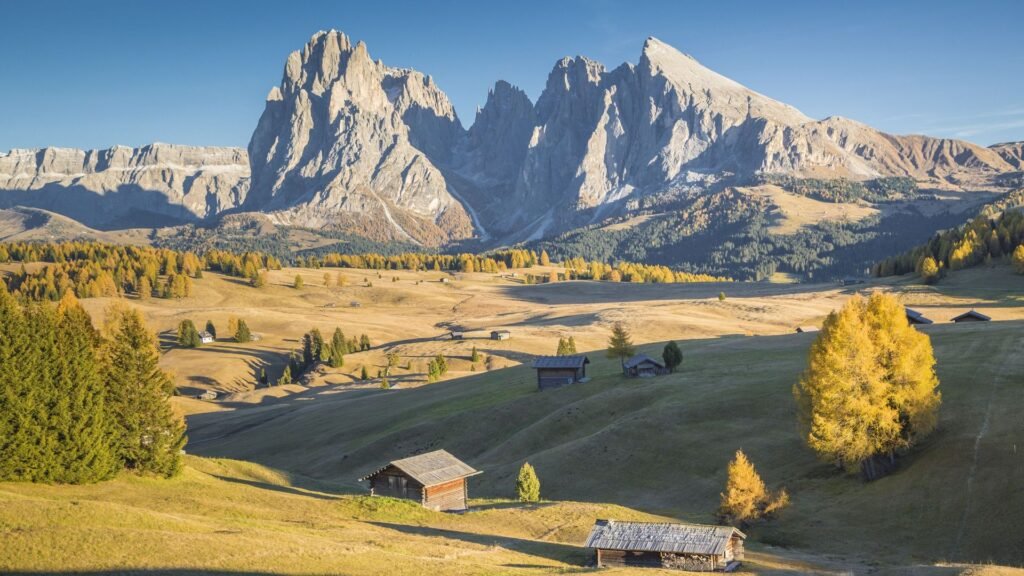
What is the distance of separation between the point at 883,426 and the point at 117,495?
45957 millimetres

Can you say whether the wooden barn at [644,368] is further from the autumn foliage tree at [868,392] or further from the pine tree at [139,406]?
the pine tree at [139,406]

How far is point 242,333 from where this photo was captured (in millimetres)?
171625

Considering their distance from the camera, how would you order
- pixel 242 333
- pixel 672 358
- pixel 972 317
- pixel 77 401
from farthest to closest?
pixel 242 333 → pixel 972 317 → pixel 672 358 → pixel 77 401

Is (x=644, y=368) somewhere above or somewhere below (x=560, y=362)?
below

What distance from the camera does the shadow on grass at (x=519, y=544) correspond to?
3947 centimetres

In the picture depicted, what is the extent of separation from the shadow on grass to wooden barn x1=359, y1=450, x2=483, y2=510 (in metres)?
8.34

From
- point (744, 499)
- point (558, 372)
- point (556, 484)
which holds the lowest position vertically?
point (556, 484)

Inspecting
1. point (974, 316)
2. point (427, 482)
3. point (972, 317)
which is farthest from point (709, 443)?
point (972, 317)

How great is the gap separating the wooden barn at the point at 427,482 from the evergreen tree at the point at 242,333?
12505 centimetres

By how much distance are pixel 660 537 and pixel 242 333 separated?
489 ft

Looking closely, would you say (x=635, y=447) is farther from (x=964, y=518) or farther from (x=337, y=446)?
(x=337, y=446)

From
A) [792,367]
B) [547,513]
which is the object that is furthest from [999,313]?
[547,513]

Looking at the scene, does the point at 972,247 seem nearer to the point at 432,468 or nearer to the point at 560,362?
the point at 560,362

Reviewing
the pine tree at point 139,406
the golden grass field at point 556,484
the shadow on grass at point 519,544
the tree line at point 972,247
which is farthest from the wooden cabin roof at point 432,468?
the tree line at point 972,247
